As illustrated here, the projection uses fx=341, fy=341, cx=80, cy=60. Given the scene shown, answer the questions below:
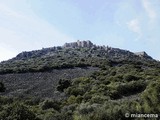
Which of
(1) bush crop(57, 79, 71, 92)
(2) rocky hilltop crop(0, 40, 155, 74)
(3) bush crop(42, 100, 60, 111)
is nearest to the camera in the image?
(3) bush crop(42, 100, 60, 111)

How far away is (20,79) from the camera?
151ft

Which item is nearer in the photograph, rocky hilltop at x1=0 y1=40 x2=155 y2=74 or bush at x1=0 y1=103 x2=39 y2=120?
Result: bush at x1=0 y1=103 x2=39 y2=120

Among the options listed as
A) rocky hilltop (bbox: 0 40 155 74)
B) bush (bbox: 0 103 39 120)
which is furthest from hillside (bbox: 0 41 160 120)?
rocky hilltop (bbox: 0 40 155 74)

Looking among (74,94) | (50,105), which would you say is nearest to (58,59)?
(74,94)

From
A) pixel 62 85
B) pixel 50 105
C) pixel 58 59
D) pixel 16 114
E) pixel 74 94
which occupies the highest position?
pixel 58 59

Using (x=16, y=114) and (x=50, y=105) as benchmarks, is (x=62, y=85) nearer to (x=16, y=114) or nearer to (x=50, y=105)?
(x=50, y=105)

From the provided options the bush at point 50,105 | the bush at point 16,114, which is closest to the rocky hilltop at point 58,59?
the bush at point 50,105

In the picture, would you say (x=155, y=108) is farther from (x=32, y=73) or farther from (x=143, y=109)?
(x=32, y=73)

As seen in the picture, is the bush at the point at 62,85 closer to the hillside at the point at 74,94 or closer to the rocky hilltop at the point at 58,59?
the hillside at the point at 74,94

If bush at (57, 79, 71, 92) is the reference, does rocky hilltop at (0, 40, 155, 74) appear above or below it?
above

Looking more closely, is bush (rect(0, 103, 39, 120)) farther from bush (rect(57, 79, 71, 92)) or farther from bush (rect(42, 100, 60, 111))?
bush (rect(57, 79, 71, 92))

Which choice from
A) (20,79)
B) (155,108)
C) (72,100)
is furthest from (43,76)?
(155,108)

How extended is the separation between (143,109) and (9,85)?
987 inches

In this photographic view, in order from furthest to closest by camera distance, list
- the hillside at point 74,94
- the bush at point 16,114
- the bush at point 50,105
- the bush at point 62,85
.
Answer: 1. the bush at point 62,85
2. the bush at point 50,105
3. the hillside at point 74,94
4. the bush at point 16,114
